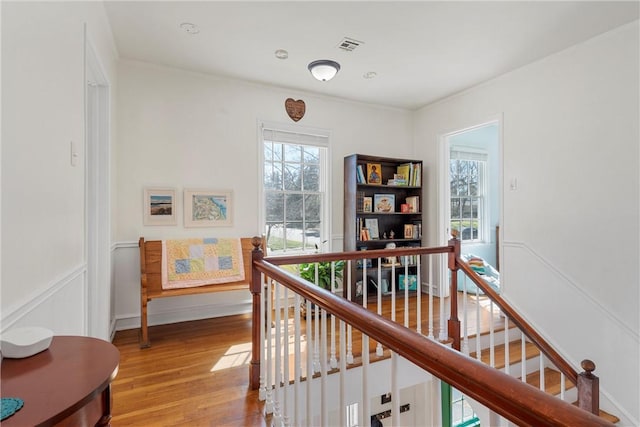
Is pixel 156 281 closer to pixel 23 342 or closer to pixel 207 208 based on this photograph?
pixel 207 208

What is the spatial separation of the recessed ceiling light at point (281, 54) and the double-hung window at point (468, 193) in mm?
3264

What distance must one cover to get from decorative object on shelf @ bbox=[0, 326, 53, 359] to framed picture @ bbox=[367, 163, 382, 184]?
12.2 ft

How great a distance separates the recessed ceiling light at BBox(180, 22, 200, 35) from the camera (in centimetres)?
261

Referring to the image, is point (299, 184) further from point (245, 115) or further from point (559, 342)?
point (559, 342)

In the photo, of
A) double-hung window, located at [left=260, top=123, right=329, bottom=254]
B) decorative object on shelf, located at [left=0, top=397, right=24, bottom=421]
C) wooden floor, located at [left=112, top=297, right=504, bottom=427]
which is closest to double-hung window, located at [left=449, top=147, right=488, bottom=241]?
double-hung window, located at [left=260, top=123, right=329, bottom=254]

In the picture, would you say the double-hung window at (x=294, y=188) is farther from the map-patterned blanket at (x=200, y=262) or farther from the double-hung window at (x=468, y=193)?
the double-hung window at (x=468, y=193)

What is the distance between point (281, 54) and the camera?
308 cm

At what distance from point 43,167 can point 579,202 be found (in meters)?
3.74

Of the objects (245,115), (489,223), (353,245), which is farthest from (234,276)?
(489,223)

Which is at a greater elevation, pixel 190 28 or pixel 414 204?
pixel 190 28

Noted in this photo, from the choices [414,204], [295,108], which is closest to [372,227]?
[414,204]

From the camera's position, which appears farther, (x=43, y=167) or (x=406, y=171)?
(x=406, y=171)

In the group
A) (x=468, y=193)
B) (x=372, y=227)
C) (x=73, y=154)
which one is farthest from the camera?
(x=468, y=193)

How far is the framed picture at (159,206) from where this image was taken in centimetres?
330
